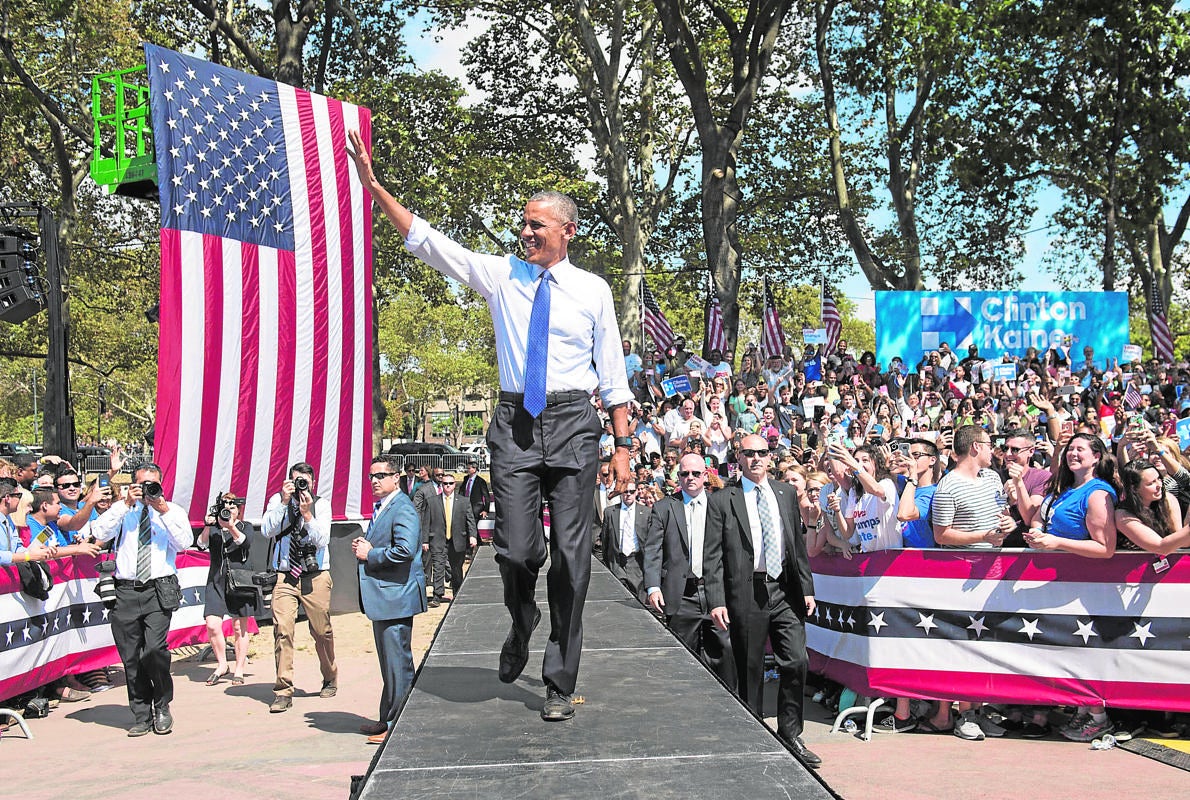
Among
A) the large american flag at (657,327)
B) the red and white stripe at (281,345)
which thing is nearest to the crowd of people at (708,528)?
the red and white stripe at (281,345)

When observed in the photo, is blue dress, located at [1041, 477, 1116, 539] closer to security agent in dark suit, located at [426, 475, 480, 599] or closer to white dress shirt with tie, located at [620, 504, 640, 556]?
white dress shirt with tie, located at [620, 504, 640, 556]

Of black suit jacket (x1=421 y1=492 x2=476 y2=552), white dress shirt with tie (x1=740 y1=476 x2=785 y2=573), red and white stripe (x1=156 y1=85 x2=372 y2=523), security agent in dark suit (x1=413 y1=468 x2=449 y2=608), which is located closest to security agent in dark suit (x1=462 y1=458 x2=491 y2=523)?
black suit jacket (x1=421 y1=492 x2=476 y2=552)

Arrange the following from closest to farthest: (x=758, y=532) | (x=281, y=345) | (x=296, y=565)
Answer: (x=758, y=532) → (x=296, y=565) → (x=281, y=345)

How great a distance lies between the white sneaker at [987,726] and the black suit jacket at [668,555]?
2.23 meters

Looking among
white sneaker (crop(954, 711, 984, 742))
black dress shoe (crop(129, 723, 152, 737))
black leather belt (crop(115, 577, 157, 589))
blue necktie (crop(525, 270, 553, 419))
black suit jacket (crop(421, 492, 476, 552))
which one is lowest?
black dress shoe (crop(129, 723, 152, 737))

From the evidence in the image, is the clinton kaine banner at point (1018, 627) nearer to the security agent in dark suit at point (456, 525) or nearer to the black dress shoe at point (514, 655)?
the black dress shoe at point (514, 655)

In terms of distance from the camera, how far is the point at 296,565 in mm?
9570

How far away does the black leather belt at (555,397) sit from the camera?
4.20 metres

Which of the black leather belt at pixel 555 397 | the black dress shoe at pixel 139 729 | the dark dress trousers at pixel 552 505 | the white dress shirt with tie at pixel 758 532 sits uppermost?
the black leather belt at pixel 555 397

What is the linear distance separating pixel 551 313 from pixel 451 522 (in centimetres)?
1230

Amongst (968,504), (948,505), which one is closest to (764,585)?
(948,505)

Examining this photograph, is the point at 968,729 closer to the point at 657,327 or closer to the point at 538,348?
the point at 538,348

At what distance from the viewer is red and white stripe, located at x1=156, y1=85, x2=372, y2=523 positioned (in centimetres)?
1292

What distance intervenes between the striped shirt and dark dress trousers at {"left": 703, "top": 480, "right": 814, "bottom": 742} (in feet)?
4.12
